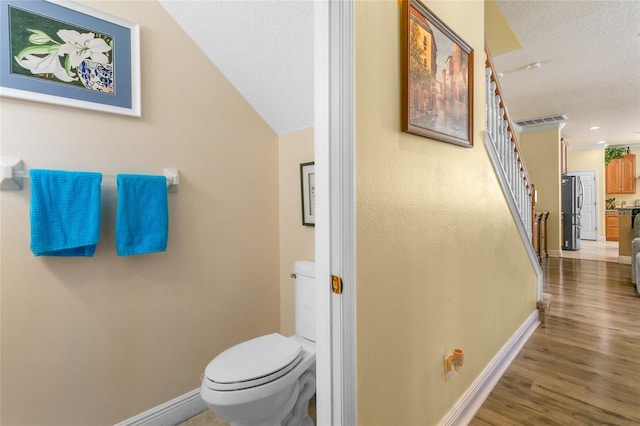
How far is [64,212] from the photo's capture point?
54.4 inches

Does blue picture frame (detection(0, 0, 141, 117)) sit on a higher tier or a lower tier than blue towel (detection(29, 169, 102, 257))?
higher

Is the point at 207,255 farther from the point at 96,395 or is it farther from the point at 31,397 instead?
the point at 31,397

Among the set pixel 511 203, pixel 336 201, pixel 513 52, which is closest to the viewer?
pixel 336 201

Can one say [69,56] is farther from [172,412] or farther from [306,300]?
[172,412]

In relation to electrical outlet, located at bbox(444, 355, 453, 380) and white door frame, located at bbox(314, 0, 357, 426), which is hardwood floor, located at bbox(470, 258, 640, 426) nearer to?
electrical outlet, located at bbox(444, 355, 453, 380)

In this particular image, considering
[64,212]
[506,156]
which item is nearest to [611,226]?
[506,156]

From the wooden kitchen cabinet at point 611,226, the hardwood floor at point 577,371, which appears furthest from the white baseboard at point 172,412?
the wooden kitchen cabinet at point 611,226

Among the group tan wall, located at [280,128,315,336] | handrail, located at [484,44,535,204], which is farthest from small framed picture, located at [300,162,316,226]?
handrail, located at [484,44,535,204]

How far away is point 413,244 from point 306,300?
0.86m

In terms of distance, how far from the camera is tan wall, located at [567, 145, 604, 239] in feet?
25.1

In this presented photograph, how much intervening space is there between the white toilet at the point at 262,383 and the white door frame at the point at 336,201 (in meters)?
0.46

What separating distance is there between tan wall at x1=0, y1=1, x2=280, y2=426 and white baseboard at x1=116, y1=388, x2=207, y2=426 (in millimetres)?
43

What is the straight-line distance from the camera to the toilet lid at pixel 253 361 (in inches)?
53.6

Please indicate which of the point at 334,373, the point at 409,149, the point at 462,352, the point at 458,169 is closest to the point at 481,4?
the point at 458,169
